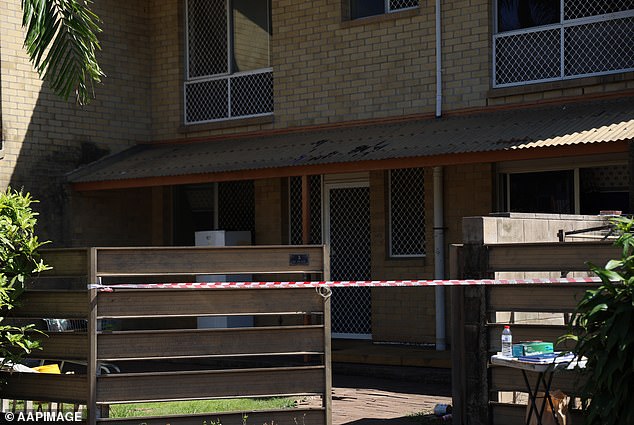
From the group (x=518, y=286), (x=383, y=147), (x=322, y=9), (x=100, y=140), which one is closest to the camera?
(x=518, y=286)

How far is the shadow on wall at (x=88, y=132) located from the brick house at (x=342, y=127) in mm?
32

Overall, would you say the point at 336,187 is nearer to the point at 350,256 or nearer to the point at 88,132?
the point at 350,256

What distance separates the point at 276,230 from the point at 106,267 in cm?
941

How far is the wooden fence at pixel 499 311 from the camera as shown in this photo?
24.8ft

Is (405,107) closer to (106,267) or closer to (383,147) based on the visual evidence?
(383,147)

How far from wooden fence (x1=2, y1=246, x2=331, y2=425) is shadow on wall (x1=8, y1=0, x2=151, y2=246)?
30.3 feet

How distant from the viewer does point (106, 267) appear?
7.91 meters

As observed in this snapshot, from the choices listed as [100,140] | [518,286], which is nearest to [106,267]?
[518,286]

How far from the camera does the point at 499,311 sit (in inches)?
313

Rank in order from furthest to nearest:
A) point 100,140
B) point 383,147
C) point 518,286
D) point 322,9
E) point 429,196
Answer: point 100,140 < point 322,9 < point 429,196 < point 383,147 < point 518,286

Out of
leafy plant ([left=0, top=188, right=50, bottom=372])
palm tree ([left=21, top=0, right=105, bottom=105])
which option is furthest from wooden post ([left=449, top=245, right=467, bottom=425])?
palm tree ([left=21, top=0, right=105, bottom=105])

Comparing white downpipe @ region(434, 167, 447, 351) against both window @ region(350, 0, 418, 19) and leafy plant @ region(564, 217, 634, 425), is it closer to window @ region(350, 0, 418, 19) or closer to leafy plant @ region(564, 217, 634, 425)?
window @ region(350, 0, 418, 19)

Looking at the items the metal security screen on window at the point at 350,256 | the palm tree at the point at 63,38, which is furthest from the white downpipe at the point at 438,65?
the palm tree at the point at 63,38

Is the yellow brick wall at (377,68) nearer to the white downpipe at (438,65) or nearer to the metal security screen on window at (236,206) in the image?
the white downpipe at (438,65)
